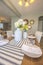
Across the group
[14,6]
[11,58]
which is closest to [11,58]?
[11,58]

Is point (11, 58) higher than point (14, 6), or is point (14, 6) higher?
point (14, 6)

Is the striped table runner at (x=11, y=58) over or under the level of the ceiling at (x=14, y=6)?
under

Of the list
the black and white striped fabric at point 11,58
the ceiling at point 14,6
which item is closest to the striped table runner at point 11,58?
the black and white striped fabric at point 11,58

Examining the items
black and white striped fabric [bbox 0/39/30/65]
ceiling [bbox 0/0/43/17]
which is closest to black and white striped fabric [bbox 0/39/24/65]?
black and white striped fabric [bbox 0/39/30/65]

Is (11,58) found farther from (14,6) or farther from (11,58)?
(14,6)

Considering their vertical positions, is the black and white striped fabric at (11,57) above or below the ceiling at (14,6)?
below

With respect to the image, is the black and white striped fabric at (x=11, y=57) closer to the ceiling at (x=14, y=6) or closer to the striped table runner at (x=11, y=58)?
the striped table runner at (x=11, y=58)

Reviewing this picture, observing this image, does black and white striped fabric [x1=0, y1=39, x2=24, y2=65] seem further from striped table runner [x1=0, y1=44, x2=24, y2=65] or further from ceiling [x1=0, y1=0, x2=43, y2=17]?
ceiling [x1=0, y1=0, x2=43, y2=17]

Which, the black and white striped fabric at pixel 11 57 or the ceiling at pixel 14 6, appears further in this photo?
the ceiling at pixel 14 6

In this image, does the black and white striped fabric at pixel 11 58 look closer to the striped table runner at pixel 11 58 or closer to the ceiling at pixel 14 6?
A: the striped table runner at pixel 11 58

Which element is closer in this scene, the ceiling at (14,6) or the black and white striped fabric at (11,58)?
the black and white striped fabric at (11,58)

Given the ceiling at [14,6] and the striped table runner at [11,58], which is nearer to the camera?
the striped table runner at [11,58]

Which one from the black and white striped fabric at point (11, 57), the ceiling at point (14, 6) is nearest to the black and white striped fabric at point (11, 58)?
the black and white striped fabric at point (11, 57)

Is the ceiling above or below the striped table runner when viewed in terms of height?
above
